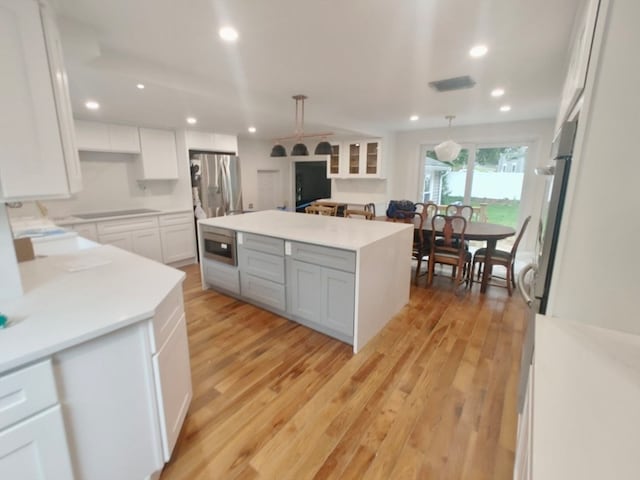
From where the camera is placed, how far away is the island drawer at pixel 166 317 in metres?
1.26

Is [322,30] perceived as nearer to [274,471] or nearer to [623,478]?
[623,478]

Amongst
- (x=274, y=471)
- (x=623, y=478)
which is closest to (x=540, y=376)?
(x=623, y=478)

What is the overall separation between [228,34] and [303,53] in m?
0.57

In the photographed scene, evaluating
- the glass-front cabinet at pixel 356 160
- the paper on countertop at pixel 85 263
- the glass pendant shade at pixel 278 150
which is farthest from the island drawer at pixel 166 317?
the glass-front cabinet at pixel 356 160

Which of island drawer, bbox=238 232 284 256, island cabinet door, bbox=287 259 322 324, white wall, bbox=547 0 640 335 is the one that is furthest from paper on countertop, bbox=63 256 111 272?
white wall, bbox=547 0 640 335

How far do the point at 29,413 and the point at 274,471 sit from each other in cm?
104

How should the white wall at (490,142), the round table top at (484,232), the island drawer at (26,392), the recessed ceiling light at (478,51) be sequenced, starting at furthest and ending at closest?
the white wall at (490,142) → the round table top at (484,232) → the recessed ceiling light at (478,51) → the island drawer at (26,392)

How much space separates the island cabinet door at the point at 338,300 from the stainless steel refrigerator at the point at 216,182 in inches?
130

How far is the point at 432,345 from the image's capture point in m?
2.52

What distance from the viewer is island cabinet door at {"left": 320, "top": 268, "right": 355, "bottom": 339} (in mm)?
2367

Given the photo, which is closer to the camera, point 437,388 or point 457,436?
point 457,436

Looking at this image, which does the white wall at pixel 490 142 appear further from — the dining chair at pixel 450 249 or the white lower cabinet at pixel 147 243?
the white lower cabinet at pixel 147 243

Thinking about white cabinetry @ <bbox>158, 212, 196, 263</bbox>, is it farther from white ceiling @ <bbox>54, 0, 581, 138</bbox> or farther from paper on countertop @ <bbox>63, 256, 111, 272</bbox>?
paper on countertop @ <bbox>63, 256, 111, 272</bbox>

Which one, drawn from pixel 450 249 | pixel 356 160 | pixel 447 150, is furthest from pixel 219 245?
pixel 356 160
